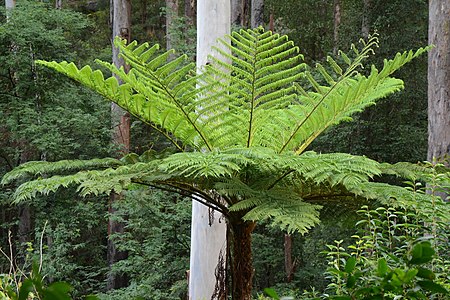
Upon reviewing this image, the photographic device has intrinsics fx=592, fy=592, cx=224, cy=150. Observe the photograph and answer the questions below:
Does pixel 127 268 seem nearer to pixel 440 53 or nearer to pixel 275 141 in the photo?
pixel 440 53

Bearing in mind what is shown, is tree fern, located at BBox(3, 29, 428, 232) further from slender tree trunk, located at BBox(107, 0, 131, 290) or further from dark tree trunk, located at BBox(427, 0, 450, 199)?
slender tree trunk, located at BBox(107, 0, 131, 290)

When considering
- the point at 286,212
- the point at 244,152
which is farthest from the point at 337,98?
the point at 286,212

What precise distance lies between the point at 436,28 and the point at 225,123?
446 cm

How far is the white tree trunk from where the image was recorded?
13.3 feet

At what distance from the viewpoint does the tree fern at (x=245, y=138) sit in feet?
7.82

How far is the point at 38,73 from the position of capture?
8977 millimetres

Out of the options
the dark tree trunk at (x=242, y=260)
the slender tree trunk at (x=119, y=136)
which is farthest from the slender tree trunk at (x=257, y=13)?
the dark tree trunk at (x=242, y=260)

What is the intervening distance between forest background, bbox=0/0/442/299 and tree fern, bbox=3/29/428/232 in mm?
4981

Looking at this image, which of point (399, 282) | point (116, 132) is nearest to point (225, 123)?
point (399, 282)

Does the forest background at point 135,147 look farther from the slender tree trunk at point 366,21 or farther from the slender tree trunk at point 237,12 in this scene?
the slender tree trunk at point 237,12

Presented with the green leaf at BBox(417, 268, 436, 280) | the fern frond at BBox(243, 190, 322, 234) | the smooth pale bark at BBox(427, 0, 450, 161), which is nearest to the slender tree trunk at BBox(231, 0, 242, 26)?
the smooth pale bark at BBox(427, 0, 450, 161)

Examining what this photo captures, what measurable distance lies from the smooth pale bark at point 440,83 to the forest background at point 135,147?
258 cm

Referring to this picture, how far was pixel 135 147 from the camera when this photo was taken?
34.8 ft

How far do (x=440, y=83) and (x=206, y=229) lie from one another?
359 cm
